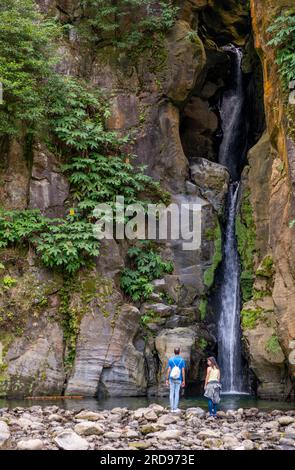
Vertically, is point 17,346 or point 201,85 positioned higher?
point 201,85

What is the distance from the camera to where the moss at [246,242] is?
66.3ft

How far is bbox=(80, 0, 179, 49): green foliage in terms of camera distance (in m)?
22.3

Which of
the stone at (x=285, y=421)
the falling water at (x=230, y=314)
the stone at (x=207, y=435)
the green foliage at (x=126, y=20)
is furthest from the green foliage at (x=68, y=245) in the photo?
the stone at (x=207, y=435)

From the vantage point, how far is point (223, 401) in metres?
16.0

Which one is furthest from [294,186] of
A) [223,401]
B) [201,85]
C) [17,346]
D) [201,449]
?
[201,85]

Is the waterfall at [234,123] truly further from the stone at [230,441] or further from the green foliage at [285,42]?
the stone at [230,441]

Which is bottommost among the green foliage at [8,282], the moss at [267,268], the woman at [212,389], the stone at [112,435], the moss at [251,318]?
the stone at [112,435]

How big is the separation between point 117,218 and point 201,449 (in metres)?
11.0

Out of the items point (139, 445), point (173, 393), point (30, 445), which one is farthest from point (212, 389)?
point (30, 445)

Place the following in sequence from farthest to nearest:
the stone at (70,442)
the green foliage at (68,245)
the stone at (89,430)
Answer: the green foliage at (68,245)
the stone at (89,430)
the stone at (70,442)

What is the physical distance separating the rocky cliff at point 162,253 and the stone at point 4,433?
6.44m

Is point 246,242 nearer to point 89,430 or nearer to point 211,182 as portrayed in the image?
point 211,182

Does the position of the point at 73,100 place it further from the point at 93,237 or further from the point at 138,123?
the point at 93,237

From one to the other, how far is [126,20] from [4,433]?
18.6 metres
